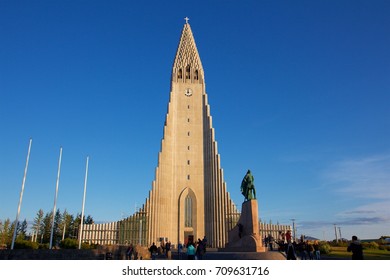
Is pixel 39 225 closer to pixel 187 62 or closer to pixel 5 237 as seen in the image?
pixel 5 237

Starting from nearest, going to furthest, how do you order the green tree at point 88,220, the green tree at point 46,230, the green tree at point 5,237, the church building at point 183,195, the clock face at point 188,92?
the church building at point 183,195
the clock face at point 188,92
the green tree at point 5,237
the green tree at point 46,230
the green tree at point 88,220

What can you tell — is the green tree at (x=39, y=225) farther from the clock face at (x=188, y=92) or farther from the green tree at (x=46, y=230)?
the clock face at (x=188, y=92)

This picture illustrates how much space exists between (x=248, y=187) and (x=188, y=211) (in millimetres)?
21192

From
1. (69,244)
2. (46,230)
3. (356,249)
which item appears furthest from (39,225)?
(356,249)

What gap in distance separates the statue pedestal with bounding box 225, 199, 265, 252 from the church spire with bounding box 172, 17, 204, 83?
99.9 ft

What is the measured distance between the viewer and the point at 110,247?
19.4 m

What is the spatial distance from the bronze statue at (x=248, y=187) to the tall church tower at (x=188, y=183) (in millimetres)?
19273

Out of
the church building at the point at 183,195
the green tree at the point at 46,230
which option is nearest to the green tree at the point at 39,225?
the green tree at the point at 46,230

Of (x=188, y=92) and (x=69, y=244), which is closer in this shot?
(x=69, y=244)

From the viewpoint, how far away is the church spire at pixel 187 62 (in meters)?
51.1

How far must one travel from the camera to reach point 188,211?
4425 centimetres
